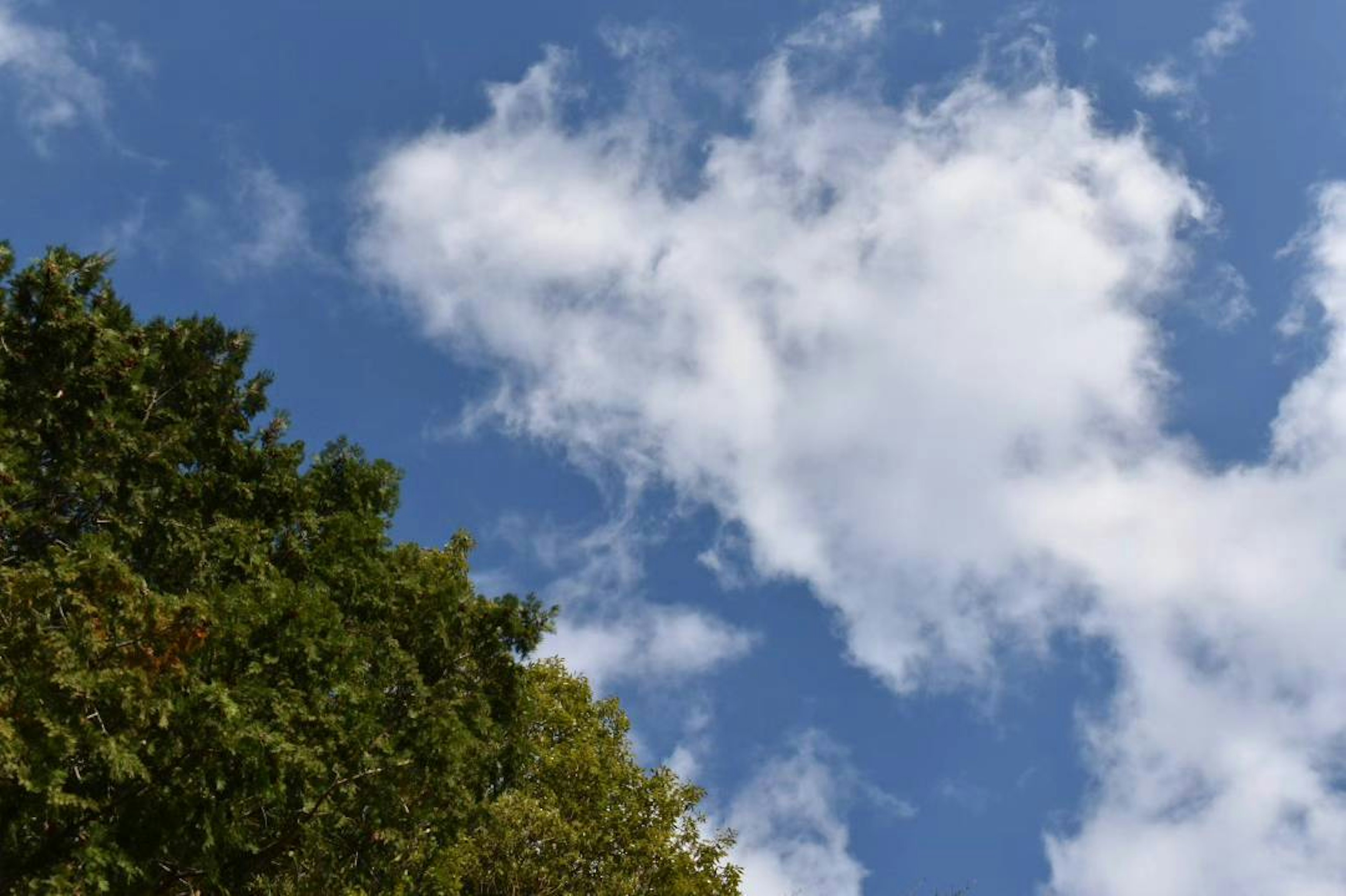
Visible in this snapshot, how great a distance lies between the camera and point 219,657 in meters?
15.3

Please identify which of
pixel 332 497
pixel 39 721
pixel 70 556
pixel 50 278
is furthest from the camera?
pixel 332 497

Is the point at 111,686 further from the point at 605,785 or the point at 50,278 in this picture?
the point at 605,785

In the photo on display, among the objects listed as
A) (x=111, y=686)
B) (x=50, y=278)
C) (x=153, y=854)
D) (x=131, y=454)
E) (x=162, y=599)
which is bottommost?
(x=153, y=854)

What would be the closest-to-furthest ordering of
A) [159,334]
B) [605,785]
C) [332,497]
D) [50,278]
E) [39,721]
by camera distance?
1. [39,721]
2. [50,278]
3. [159,334]
4. [332,497]
5. [605,785]

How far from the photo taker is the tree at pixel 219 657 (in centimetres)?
1412

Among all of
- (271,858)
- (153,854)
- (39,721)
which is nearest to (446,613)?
(271,858)

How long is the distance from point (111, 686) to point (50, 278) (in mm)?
8631

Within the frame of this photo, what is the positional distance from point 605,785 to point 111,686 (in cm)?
1722

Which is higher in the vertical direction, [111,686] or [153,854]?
[111,686]

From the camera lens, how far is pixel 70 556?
14672 mm

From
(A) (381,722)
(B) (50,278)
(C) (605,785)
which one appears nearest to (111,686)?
(A) (381,722)

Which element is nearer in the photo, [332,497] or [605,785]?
[332,497]

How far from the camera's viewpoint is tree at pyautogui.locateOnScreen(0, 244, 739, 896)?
14.1m

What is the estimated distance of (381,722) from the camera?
1881 cm
